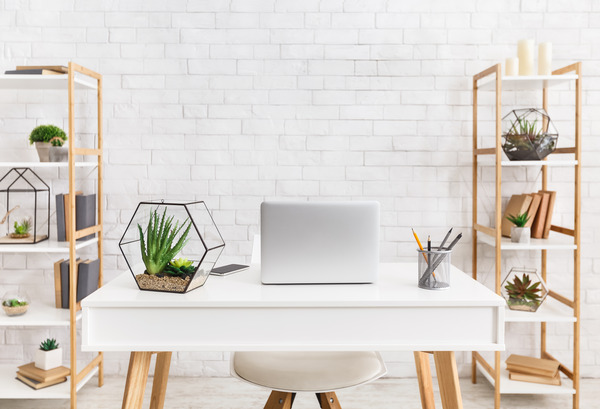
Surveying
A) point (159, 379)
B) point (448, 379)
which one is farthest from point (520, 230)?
point (159, 379)

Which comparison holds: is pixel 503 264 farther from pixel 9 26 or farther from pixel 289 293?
pixel 9 26

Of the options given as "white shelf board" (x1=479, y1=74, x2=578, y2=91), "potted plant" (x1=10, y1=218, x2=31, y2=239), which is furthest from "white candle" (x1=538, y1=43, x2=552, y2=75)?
"potted plant" (x1=10, y1=218, x2=31, y2=239)

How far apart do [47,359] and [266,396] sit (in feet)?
3.43

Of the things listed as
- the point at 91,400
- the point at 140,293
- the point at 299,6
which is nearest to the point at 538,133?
the point at 299,6

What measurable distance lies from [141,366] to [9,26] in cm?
220

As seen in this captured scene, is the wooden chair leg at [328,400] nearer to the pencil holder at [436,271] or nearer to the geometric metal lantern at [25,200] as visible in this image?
the pencil holder at [436,271]

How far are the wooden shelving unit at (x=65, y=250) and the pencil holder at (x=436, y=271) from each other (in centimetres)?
166

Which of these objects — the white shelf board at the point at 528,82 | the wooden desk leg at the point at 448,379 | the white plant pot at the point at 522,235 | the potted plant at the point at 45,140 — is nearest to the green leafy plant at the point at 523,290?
the white plant pot at the point at 522,235

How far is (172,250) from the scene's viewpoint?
148cm

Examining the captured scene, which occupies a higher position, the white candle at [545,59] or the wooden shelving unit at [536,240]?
the white candle at [545,59]

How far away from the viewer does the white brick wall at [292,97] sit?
2.87m

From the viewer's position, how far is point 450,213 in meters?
2.92

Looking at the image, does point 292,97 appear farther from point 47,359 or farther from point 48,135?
point 47,359

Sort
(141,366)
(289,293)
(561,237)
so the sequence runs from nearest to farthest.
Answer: (289,293), (141,366), (561,237)
